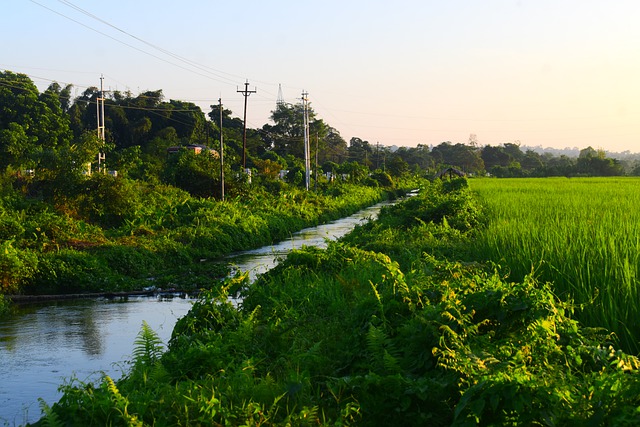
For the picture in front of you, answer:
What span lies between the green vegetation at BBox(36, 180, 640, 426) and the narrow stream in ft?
5.00

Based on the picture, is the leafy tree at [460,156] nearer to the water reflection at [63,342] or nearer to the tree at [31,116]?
the tree at [31,116]

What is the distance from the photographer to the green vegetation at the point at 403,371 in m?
4.54

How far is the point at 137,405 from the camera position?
5.14m

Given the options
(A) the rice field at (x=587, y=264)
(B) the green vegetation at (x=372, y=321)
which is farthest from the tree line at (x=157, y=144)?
(A) the rice field at (x=587, y=264)

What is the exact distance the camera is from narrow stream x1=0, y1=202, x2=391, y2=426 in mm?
8180

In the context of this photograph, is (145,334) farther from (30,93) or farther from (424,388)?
(30,93)

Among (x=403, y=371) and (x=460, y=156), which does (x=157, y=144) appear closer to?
(x=403, y=371)

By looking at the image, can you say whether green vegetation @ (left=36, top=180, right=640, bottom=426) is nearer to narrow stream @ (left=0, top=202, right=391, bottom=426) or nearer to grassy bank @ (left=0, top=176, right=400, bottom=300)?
narrow stream @ (left=0, top=202, right=391, bottom=426)

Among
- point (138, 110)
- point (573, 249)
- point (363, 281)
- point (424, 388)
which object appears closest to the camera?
point (424, 388)

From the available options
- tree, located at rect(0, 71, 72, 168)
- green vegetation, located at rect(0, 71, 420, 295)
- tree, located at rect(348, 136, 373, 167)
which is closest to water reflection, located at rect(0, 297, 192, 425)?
green vegetation, located at rect(0, 71, 420, 295)

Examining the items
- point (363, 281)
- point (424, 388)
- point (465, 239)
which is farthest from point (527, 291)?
point (465, 239)

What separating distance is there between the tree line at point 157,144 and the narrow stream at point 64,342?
30.7 feet

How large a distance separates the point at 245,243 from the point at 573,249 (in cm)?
1622

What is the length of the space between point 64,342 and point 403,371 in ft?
23.1
